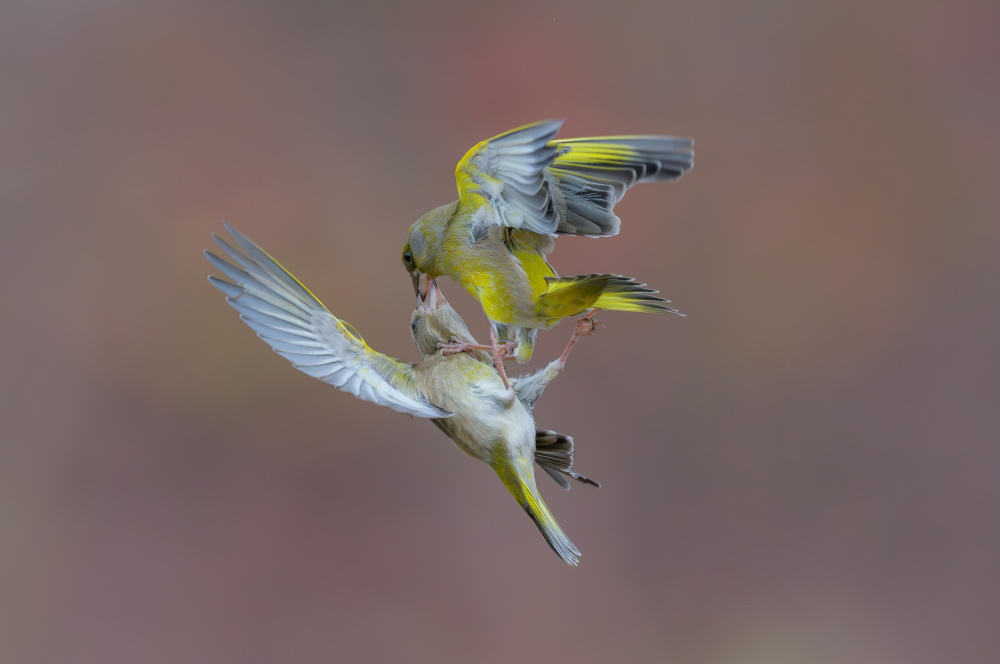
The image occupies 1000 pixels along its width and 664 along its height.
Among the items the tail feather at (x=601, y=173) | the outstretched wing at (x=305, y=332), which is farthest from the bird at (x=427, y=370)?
the tail feather at (x=601, y=173)

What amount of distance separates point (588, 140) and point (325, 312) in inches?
16.8

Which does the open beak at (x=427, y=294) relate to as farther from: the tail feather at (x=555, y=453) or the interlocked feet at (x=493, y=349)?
the tail feather at (x=555, y=453)

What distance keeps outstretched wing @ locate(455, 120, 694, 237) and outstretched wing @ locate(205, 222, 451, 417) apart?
252mm

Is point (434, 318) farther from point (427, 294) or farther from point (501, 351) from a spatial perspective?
point (501, 351)

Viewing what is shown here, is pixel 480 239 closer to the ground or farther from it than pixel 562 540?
farther from it

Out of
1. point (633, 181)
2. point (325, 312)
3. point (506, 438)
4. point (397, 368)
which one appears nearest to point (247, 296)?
A: point (325, 312)

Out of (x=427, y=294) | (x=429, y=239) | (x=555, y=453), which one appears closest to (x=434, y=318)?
(x=427, y=294)

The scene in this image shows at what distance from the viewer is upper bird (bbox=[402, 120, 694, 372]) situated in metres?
0.97

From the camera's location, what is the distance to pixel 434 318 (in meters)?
1.27

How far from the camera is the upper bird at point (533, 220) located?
0.97 metres

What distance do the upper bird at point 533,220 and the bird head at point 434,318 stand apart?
99mm

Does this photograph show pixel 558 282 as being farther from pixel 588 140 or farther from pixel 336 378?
pixel 336 378

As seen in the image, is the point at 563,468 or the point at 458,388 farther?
the point at 563,468

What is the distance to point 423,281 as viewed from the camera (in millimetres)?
1271
